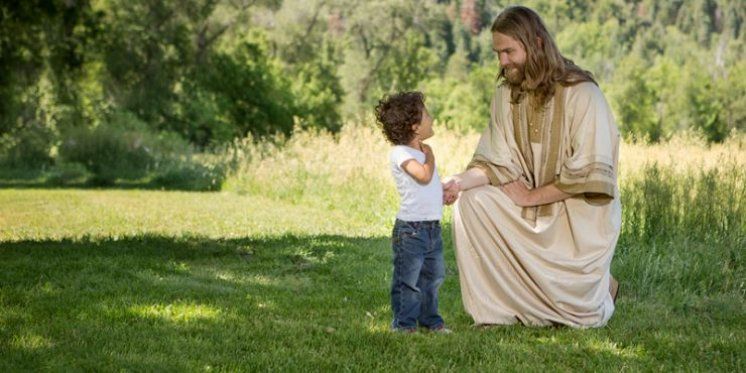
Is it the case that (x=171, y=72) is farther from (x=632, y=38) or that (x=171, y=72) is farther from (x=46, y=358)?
(x=632, y=38)

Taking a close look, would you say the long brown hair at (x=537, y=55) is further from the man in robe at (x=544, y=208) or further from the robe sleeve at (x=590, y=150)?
the robe sleeve at (x=590, y=150)

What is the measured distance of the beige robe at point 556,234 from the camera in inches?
212

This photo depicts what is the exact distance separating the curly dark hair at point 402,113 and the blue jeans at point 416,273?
1.67ft

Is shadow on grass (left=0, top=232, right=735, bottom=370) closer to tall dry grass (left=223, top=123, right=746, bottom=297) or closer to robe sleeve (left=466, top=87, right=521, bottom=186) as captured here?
robe sleeve (left=466, top=87, right=521, bottom=186)

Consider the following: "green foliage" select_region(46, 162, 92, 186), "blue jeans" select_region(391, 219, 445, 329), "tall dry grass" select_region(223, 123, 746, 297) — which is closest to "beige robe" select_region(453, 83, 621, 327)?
"blue jeans" select_region(391, 219, 445, 329)

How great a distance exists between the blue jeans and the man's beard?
3.50 ft

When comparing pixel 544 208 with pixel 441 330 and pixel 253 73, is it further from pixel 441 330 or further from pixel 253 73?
pixel 253 73

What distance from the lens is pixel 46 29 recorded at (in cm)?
1491

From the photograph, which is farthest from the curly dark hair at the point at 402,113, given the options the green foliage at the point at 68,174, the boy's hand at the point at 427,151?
the green foliage at the point at 68,174

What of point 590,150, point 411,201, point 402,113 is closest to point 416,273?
point 411,201

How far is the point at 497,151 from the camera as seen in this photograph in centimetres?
569

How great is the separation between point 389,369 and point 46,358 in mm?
1668

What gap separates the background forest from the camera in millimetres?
20875

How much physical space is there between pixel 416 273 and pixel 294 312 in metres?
1.14
